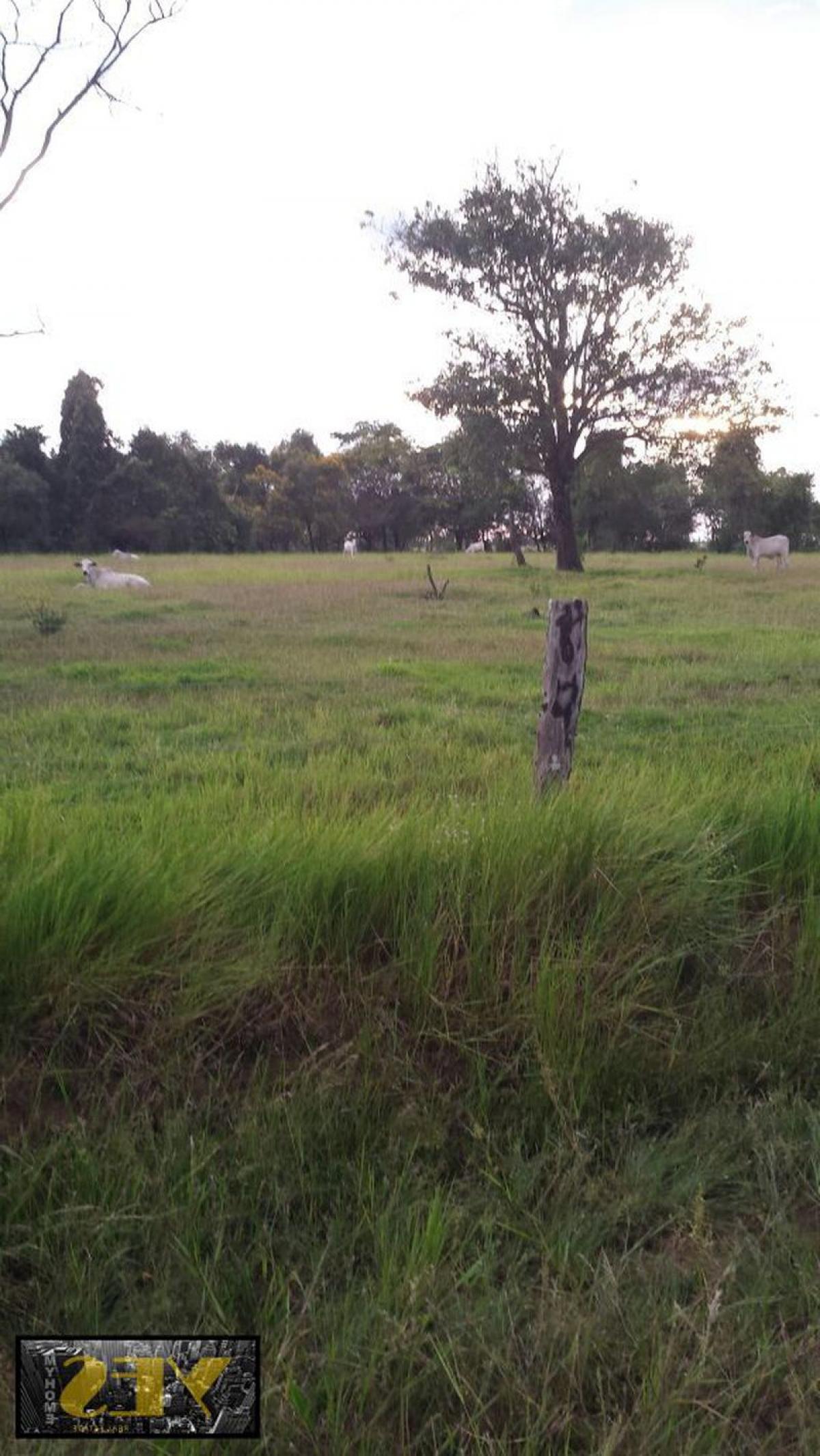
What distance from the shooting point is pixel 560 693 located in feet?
15.4

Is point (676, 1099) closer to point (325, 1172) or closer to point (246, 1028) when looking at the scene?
point (325, 1172)

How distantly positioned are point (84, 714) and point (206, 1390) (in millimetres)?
6787

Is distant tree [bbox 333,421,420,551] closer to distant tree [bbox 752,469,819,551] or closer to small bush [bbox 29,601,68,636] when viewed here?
distant tree [bbox 752,469,819,551]

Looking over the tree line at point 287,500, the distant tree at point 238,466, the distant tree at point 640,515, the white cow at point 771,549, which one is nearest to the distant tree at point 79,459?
the tree line at point 287,500

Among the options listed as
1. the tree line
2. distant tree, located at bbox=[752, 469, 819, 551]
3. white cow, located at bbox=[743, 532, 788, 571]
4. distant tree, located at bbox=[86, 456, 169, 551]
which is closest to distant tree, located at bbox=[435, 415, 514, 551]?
the tree line

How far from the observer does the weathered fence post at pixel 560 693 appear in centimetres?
461

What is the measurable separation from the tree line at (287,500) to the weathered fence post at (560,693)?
26781 mm

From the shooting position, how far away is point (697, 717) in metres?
7.93

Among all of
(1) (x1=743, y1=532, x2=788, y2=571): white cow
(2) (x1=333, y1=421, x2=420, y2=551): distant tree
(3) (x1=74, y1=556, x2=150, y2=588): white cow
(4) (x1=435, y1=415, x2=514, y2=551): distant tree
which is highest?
(2) (x1=333, y1=421, x2=420, y2=551): distant tree

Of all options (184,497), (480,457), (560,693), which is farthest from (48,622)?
(184,497)

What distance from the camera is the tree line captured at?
4356cm

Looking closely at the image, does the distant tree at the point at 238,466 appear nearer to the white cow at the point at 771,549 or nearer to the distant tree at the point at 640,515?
the distant tree at the point at 640,515

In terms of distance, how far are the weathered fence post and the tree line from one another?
2678cm

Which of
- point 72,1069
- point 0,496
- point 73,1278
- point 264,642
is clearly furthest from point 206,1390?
point 0,496
